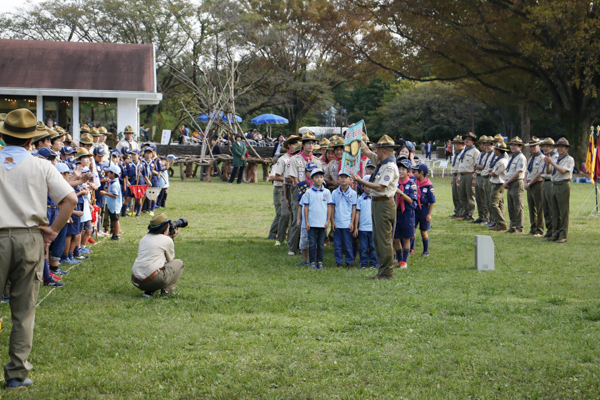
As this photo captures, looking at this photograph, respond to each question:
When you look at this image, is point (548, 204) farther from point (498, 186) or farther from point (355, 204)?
point (355, 204)

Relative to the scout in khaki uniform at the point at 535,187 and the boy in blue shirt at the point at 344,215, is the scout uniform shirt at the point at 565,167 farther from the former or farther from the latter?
the boy in blue shirt at the point at 344,215

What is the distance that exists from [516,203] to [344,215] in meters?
6.13

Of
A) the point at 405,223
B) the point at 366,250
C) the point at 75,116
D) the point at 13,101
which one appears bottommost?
the point at 366,250

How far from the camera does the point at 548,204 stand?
13.0m

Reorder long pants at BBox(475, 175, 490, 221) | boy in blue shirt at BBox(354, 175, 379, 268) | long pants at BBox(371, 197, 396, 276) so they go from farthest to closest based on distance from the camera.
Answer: long pants at BBox(475, 175, 490, 221), boy in blue shirt at BBox(354, 175, 379, 268), long pants at BBox(371, 197, 396, 276)

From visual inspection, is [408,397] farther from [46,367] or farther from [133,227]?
[133,227]

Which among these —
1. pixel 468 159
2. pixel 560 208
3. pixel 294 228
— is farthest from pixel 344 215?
pixel 468 159

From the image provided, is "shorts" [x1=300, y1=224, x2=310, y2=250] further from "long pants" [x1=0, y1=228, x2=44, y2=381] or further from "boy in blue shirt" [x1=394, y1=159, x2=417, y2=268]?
"long pants" [x1=0, y1=228, x2=44, y2=381]

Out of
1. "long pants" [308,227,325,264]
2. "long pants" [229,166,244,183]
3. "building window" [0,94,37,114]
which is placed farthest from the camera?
"long pants" [229,166,244,183]

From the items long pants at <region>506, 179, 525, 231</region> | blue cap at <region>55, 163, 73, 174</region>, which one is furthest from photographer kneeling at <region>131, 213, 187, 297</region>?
long pants at <region>506, 179, 525, 231</region>

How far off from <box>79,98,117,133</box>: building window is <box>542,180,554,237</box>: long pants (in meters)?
19.9

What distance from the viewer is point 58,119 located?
26.9m

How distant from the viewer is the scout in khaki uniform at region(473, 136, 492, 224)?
50.3ft

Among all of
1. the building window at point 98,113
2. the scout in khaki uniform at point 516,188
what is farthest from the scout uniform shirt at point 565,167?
the building window at point 98,113
